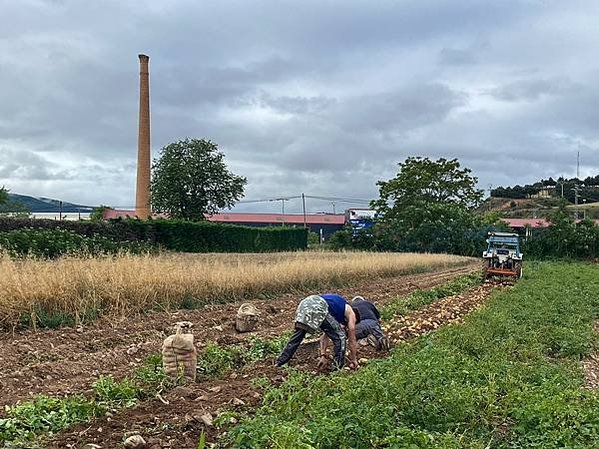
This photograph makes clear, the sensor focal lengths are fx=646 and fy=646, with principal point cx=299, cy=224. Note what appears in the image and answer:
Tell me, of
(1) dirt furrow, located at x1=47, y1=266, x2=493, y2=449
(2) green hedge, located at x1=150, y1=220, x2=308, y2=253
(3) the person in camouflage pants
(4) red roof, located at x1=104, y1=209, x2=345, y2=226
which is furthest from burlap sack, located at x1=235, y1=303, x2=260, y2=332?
(4) red roof, located at x1=104, y1=209, x2=345, y2=226

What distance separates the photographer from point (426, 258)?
36031 millimetres

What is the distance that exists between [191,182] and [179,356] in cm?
4458

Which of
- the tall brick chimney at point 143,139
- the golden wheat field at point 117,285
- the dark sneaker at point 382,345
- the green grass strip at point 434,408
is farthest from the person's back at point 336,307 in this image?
the tall brick chimney at point 143,139

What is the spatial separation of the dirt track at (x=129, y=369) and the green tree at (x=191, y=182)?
38.1m

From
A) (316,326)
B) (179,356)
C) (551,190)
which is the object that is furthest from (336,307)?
(551,190)

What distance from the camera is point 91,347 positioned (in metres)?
9.55

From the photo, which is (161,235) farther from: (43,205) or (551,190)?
(551,190)

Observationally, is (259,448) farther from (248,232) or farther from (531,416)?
(248,232)

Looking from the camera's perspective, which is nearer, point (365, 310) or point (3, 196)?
point (365, 310)

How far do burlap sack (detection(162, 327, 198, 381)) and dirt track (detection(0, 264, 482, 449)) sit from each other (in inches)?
12.0

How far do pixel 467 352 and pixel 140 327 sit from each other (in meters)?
5.50

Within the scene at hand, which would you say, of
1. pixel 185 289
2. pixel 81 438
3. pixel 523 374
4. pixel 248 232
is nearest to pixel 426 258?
pixel 248 232

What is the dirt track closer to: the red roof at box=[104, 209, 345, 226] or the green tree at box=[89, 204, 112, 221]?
the green tree at box=[89, 204, 112, 221]

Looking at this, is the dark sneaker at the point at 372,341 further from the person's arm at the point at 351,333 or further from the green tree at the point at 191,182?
the green tree at the point at 191,182
